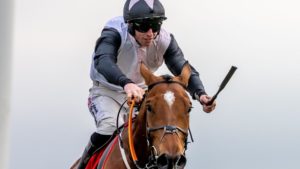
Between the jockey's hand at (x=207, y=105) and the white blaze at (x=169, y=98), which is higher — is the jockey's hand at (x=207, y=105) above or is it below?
below

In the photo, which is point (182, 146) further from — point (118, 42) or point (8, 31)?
point (8, 31)

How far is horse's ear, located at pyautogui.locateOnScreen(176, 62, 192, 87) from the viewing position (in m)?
26.3

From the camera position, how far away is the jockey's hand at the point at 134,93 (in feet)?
85.7

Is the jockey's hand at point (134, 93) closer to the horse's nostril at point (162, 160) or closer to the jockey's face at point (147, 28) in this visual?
the horse's nostril at point (162, 160)

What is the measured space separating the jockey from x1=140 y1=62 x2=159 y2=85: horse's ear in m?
0.32

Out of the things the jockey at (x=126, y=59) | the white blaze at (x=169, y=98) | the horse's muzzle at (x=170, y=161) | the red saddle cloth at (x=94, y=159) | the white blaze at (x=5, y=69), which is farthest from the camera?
the white blaze at (x=5, y=69)

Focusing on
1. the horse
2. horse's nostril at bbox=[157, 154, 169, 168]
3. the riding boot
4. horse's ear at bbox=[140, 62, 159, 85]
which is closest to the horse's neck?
the horse

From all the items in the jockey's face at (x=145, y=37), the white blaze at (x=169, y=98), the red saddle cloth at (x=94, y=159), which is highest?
the jockey's face at (x=145, y=37)

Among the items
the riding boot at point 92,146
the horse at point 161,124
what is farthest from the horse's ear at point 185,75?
the riding boot at point 92,146

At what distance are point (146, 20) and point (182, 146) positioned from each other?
2.90m

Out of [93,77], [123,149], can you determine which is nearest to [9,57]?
[93,77]

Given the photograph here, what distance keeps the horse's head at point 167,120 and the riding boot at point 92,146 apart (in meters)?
2.47

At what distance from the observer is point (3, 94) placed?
33.1m

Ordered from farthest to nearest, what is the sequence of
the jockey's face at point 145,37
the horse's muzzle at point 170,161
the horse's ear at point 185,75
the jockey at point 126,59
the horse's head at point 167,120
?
1. the jockey's face at point 145,37
2. the jockey at point 126,59
3. the horse's ear at point 185,75
4. the horse's head at point 167,120
5. the horse's muzzle at point 170,161
